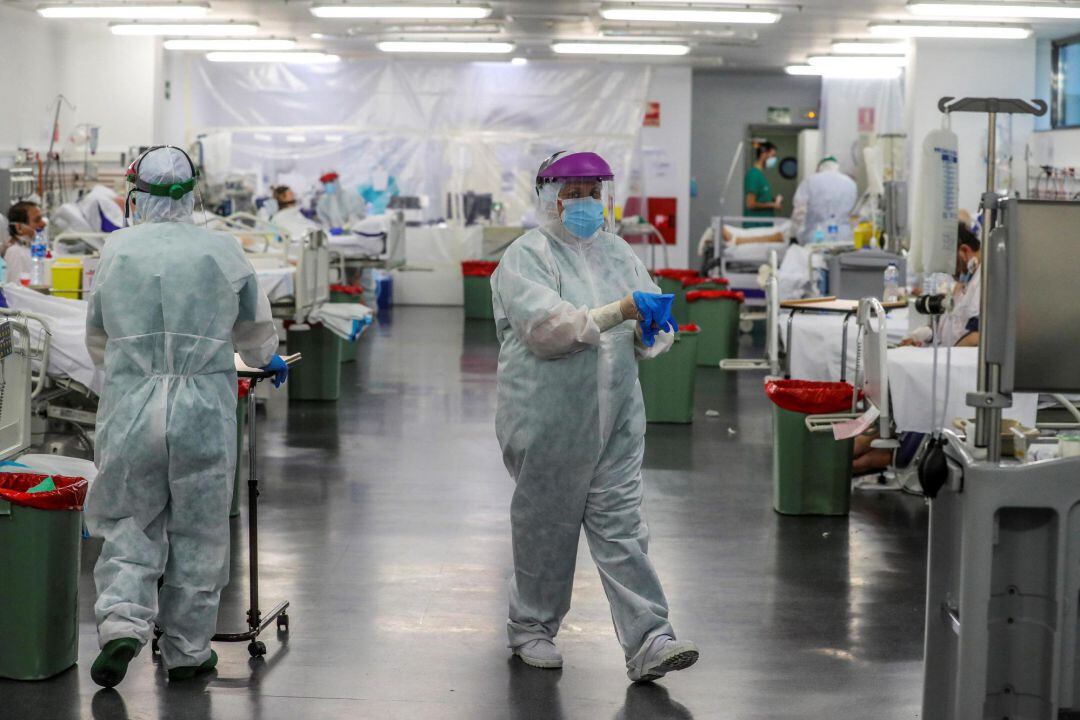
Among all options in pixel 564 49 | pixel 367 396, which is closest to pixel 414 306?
pixel 564 49

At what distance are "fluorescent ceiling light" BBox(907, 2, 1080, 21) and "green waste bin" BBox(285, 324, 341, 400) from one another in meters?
5.42

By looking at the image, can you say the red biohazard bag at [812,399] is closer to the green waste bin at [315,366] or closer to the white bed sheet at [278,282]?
the white bed sheet at [278,282]

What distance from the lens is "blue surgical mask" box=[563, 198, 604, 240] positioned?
11.6ft

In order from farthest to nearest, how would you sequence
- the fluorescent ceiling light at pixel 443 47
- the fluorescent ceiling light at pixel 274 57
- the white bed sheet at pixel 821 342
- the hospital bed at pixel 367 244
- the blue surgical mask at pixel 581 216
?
the fluorescent ceiling light at pixel 274 57
the fluorescent ceiling light at pixel 443 47
the hospital bed at pixel 367 244
the white bed sheet at pixel 821 342
the blue surgical mask at pixel 581 216

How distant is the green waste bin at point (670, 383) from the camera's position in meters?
7.49

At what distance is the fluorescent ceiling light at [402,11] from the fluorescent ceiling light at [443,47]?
6.39ft

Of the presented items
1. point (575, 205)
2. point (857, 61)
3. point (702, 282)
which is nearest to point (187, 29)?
point (702, 282)

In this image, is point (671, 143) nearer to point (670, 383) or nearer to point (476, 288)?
point (476, 288)

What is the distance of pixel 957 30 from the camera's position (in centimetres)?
1151

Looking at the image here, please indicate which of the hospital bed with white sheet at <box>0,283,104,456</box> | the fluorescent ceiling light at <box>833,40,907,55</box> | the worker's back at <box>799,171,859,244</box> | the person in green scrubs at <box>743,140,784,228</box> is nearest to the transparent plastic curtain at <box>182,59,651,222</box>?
the person in green scrubs at <box>743,140,784,228</box>

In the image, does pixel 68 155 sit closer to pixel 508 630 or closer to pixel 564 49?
pixel 564 49

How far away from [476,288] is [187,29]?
3.74 m

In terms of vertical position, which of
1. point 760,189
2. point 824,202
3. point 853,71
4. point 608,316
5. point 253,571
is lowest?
point 253,571

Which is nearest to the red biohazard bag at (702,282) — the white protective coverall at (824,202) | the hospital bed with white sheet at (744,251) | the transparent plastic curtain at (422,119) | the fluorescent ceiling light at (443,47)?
the hospital bed with white sheet at (744,251)
